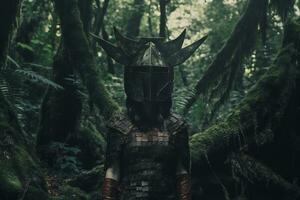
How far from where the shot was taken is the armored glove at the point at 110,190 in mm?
6237

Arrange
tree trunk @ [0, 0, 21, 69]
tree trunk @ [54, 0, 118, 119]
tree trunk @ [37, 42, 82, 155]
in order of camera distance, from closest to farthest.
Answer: tree trunk @ [0, 0, 21, 69], tree trunk @ [54, 0, 118, 119], tree trunk @ [37, 42, 82, 155]

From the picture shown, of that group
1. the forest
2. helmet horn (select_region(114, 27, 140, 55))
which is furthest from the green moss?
helmet horn (select_region(114, 27, 140, 55))

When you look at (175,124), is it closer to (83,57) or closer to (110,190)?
(110,190)

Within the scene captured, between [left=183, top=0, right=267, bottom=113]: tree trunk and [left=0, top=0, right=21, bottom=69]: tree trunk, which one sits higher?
[left=183, top=0, right=267, bottom=113]: tree trunk

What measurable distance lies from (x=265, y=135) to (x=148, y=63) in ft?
13.1

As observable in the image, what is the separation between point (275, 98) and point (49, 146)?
500 centimetres

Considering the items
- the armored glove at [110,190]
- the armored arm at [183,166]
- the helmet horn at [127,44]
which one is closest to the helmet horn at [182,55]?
the helmet horn at [127,44]

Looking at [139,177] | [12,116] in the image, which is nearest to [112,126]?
[139,177]

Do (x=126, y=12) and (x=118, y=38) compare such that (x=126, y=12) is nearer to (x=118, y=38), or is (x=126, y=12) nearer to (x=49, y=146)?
(x=49, y=146)

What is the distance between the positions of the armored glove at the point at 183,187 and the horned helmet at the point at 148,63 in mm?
1079

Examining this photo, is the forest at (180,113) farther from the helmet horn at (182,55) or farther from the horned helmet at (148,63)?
the helmet horn at (182,55)

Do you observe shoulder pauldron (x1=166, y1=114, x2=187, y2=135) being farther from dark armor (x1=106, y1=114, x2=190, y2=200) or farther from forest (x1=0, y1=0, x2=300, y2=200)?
forest (x1=0, y1=0, x2=300, y2=200)

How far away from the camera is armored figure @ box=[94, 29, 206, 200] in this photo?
627 centimetres

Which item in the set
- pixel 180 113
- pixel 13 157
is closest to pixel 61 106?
pixel 180 113
